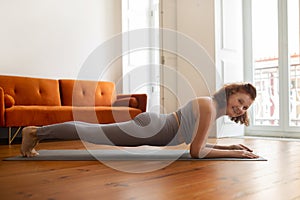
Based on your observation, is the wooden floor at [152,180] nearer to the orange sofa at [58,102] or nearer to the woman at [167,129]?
the woman at [167,129]

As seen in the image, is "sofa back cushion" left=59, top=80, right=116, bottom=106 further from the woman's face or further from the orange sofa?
the woman's face

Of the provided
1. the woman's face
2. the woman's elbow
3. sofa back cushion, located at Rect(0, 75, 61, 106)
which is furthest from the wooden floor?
sofa back cushion, located at Rect(0, 75, 61, 106)

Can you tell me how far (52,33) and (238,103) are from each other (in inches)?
129

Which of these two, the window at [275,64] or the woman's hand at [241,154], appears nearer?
the woman's hand at [241,154]

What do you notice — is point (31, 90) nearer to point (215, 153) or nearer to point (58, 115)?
→ point (58, 115)

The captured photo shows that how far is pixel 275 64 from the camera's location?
4.47m

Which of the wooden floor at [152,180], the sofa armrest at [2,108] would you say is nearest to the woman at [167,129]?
the wooden floor at [152,180]

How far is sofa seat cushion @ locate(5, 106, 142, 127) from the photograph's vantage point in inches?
133

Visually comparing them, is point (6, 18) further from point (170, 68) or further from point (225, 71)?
point (225, 71)

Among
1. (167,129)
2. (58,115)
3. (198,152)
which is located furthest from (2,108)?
(198,152)

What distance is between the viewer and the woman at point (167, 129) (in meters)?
1.99

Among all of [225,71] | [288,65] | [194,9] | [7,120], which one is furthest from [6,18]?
[288,65]

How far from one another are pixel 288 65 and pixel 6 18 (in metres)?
3.58

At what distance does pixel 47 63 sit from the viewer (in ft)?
14.6
